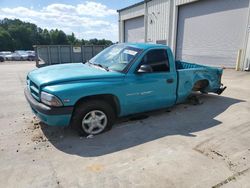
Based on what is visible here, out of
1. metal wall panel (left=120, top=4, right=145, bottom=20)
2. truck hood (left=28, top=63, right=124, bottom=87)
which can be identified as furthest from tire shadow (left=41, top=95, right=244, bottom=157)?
metal wall panel (left=120, top=4, right=145, bottom=20)

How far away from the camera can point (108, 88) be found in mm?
3766

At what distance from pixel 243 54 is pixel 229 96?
6920 millimetres

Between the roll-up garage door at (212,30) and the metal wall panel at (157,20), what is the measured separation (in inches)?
67.3

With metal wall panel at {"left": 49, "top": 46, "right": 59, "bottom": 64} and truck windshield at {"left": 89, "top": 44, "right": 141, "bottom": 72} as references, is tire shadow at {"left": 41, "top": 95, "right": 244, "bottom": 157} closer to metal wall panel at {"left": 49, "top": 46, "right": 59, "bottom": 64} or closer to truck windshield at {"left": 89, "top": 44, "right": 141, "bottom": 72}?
truck windshield at {"left": 89, "top": 44, "right": 141, "bottom": 72}

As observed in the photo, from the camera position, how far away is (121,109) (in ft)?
13.4

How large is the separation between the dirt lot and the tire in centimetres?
18

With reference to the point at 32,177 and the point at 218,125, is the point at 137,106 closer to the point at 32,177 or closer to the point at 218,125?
the point at 218,125

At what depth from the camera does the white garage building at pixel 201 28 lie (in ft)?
41.3

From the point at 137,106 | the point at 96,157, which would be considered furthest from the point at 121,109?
the point at 96,157

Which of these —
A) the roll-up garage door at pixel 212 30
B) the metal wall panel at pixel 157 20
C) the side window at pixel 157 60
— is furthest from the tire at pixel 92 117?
the metal wall panel at pixel 157 20

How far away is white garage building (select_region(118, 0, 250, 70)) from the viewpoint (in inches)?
496

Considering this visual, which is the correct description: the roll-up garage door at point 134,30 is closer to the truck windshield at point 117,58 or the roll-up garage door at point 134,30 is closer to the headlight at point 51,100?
the truck windshield at point 117,58

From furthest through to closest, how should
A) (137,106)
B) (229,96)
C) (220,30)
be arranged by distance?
(220,30) → (229,96) → (137,106)

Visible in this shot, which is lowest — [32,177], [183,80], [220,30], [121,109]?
[32,177]
